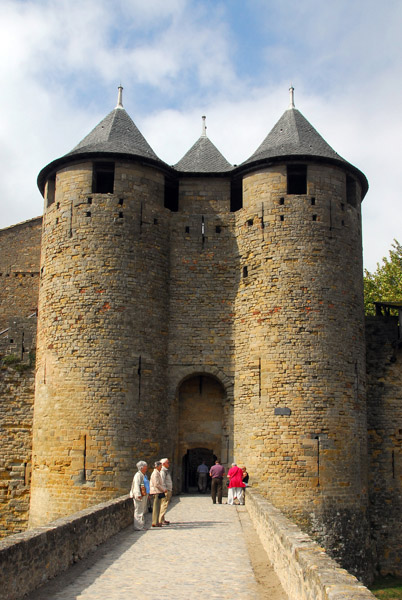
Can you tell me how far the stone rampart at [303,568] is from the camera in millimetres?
4535

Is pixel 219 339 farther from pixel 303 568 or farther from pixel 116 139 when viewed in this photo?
pixel 303 568

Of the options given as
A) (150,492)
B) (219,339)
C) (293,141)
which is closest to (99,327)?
(219,339)

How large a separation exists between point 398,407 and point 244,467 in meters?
4.99

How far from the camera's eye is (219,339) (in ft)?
55.6

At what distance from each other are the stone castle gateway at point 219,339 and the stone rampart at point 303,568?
22.2 feet

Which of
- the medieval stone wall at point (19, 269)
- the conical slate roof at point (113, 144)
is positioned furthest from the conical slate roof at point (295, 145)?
the medieval stone wall at point (19, 269)

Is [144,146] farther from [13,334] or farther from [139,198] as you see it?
[13,334]

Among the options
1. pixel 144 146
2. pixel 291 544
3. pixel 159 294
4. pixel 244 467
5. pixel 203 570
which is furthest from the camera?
pixel 144 146

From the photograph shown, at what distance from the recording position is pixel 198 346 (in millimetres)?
16938

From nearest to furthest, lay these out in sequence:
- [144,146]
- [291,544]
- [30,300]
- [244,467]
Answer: [291,544] < [244,467] < [144,146] < [30,300]

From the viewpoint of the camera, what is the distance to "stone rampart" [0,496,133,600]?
5.81 meters

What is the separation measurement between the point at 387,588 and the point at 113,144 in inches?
522

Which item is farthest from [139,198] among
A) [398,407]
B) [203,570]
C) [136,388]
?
[203,570]

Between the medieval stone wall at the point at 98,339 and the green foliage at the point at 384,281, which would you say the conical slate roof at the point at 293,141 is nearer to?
the medieval stone wall at the point at 98,339
